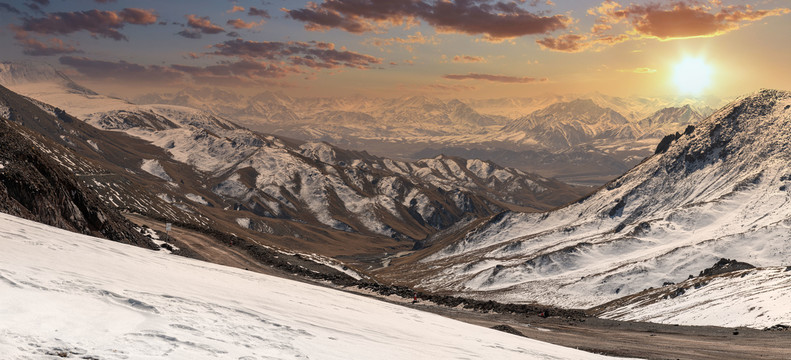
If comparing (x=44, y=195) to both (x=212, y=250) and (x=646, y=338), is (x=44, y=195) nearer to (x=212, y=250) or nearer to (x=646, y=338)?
(x=212, y=250)

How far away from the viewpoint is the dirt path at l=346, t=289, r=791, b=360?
106 feet

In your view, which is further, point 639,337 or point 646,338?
point 639,337

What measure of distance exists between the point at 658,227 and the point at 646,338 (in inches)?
4117

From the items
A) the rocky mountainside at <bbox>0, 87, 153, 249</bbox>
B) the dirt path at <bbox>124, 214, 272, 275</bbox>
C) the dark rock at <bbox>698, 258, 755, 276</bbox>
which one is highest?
the rocky mountainside at <bbox>0, 87, 153, 249</bbox>

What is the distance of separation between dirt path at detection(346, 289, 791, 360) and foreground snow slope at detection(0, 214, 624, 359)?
13.5 meters

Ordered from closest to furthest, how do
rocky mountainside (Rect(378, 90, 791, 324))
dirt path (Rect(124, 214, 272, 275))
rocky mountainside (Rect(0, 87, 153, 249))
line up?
rocky mountainside (Rect(0, 87, 153, 249))
dirt path (Rect(124, 214, 272, 275))
rocky mountainside (Rect(378, 90, 791, 324))

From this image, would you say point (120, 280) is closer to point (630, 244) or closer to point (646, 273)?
point (646, 273)

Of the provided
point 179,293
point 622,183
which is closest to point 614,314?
point 179,293

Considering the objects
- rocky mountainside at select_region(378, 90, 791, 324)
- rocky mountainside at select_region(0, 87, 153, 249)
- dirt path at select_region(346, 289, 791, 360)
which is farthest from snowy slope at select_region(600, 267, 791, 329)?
rocky mountainside at select_region(0, 87, 153, 249)

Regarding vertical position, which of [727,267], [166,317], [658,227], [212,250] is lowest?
[212,250]

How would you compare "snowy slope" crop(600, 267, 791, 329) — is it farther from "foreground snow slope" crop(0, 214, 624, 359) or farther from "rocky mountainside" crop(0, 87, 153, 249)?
"rocky mountainside" crop(0, 87, 153, 249)

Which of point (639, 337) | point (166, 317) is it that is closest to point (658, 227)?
point (639, 337)

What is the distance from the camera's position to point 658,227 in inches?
5236

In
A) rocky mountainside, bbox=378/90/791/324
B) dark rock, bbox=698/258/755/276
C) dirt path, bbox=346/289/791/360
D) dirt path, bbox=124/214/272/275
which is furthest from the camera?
rocky mountainside, bbox=378/90/791/324
